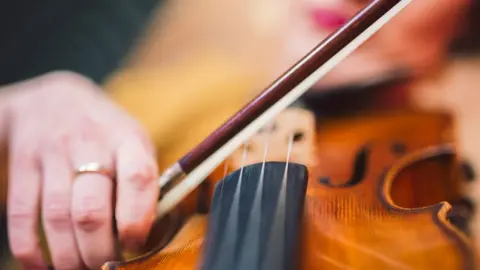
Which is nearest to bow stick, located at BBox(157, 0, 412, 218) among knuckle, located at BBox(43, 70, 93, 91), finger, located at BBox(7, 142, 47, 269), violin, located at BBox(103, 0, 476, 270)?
violin, located at BBox(103, 0, 476, 270)

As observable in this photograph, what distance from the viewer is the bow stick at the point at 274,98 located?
0.52 metres

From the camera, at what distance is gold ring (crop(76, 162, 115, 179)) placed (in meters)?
0.52

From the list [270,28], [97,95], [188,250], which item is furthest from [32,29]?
[188,250]

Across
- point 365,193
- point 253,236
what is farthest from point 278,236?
point 365,193

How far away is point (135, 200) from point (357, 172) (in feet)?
0.72

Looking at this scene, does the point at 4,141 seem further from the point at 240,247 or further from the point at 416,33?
the point at 416,33

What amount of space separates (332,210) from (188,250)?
13 cm

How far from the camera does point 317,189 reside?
516mm

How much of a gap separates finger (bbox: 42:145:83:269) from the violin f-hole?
24cm

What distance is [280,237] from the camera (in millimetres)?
411

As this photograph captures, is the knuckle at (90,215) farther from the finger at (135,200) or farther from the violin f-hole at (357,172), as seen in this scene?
the violin f-hole at (357,172)

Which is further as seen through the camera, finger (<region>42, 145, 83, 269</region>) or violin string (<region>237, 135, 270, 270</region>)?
finger (<region>42, 145, 83, 269</region>)

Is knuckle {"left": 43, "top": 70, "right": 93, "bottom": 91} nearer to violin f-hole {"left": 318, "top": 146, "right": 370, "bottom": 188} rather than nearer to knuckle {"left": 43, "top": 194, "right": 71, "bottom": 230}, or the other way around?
knuckle {"left": 43, "top": 194, "right": 71, "bottom": 230}

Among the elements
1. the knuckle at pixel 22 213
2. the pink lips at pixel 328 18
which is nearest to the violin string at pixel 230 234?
the knuckle at pixel 22 213
